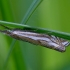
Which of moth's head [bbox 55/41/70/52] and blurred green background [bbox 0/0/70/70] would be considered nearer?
moth's head [bbox 55/41/70/52]

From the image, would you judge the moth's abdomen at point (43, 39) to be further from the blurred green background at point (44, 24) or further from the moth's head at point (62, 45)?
the blurred green background at point (44, 24)

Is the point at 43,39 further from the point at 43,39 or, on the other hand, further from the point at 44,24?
the point at 44,24

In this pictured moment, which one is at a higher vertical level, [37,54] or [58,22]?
[58,22]

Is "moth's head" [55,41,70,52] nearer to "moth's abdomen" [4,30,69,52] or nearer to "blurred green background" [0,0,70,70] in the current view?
"moth's abdomen" [4,30,69,52]

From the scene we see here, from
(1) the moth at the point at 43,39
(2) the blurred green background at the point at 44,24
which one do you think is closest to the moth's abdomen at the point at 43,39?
(1) the moth at the point at 43,39

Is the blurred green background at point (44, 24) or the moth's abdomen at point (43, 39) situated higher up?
the moth's abdomen at point (43, 39)

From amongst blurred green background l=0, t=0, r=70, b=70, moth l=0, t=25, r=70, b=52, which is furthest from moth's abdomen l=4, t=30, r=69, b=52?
blurred green background l=0, t=0, r=70, b=70

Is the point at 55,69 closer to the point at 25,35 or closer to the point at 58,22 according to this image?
the point at 58,22

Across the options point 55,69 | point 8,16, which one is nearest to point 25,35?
point 8,16

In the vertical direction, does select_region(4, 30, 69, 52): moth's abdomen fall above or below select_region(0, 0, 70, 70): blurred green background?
above

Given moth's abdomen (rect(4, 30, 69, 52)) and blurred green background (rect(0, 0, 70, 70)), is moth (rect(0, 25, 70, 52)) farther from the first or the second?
blurred green background (rect(0, 0, 70, 70))

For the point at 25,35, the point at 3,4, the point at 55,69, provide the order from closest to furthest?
the point at 25,35
the point at 3,4
the point at 55,69
